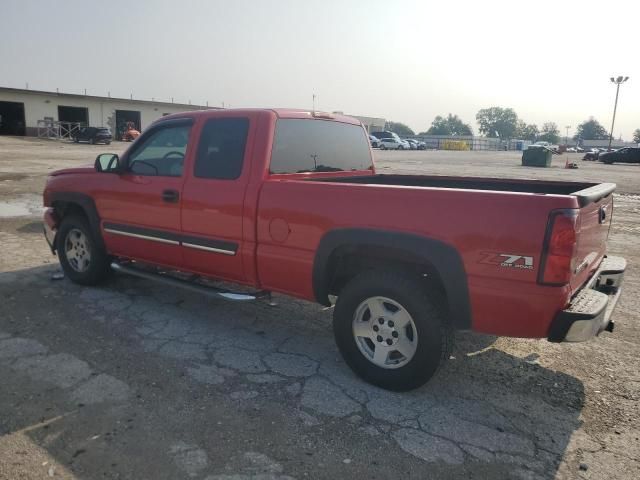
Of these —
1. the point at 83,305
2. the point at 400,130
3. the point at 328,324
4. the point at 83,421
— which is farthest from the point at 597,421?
the point at 400,130

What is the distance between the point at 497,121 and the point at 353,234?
18144 centimetres

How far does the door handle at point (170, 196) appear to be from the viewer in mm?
4492

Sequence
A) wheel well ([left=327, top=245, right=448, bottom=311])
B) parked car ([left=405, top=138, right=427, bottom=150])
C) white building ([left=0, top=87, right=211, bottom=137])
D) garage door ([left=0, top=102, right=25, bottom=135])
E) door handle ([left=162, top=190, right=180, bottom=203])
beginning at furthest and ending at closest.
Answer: parked car ([left=405, top=138, right=427, bottom=150])
garage door ([left=0, top=102, right=25, bottom=135])
white building ([left=0, top=87, right=211, bottom=137])
door handle ([left=162, top=190, right=180, bottom=203])
wheel well ([left=327, top=245, right=448, bottom=311])

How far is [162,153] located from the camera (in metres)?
4.82

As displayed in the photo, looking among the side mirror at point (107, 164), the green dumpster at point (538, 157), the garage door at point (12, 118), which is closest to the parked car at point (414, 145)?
the green dumpster at point (538, 157)

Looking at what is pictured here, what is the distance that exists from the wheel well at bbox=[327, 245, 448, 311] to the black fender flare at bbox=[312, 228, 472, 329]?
0.20 feet

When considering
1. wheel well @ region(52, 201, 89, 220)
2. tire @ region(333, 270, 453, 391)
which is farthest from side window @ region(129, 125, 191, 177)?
tire @ region(333, 270, 453, 391)

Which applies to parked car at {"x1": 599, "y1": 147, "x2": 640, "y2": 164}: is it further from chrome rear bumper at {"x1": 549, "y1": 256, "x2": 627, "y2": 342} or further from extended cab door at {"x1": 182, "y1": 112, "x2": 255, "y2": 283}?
extended cab door at {"x1": 182, "y1": 112, "x2": 255, "y2": 283}

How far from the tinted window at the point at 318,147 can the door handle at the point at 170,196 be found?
0.98m

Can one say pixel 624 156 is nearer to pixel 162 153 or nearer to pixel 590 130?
pixel 162 153

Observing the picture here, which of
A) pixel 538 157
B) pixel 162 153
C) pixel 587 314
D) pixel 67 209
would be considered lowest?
pixel 587 314

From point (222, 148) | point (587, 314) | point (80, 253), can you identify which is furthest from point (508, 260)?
point (80, 253)

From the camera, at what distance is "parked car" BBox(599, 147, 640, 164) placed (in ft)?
142

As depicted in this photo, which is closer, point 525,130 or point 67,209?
point 67,209
